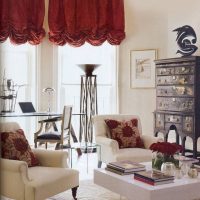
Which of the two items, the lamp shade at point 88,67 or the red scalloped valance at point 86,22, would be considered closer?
the lamp shade at point 88,67

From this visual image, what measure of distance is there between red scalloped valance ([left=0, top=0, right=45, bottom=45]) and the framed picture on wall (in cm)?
180

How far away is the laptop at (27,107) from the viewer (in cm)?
600

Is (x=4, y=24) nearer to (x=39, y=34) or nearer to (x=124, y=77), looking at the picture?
(x=39, y=34)

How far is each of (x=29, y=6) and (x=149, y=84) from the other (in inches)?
102

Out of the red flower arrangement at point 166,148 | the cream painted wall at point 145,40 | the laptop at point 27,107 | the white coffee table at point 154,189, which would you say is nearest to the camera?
the white coffee table at point 154,189

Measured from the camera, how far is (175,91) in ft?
18.4

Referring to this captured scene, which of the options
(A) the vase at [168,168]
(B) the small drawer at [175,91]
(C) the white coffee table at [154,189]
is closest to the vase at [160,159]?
(A) the vase at [168,168]

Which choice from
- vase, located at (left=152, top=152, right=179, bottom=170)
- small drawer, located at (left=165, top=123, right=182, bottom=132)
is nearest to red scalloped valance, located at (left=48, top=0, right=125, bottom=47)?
small drawer, located at (left=165, top=123, right=182, bottom=132)

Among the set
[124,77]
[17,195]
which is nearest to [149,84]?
[124,77]

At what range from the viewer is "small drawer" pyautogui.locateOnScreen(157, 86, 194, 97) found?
5.39m

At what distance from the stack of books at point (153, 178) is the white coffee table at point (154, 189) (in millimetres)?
37

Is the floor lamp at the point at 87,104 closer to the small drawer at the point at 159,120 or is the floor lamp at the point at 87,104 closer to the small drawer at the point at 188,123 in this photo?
the small drawer at the point at 159,120

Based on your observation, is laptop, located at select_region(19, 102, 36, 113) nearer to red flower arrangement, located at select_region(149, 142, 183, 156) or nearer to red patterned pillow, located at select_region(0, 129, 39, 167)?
red patterned pillow, located at select_region(0, 129, 39, 167)

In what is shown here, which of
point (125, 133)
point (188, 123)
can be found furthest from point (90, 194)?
point (188, 123)
